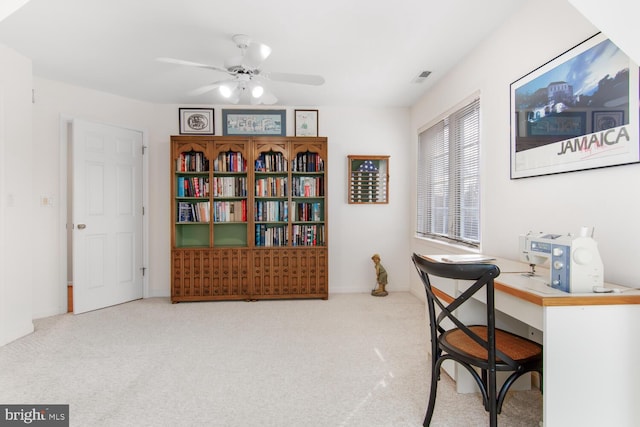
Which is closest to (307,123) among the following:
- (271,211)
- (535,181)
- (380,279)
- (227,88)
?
(271,211)

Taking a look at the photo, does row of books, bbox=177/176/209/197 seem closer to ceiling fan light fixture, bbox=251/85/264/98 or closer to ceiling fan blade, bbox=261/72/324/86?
ceiling fan light fixture, bbox=251/85/264/98

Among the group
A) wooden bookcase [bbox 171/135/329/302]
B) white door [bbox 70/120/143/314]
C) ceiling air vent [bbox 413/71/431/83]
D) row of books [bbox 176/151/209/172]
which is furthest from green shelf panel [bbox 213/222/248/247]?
ceiling air vent [bbox 413/71/431/83]

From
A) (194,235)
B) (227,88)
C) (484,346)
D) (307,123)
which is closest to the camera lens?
(484,346)

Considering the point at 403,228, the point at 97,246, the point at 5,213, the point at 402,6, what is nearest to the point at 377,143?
the point at 403,228

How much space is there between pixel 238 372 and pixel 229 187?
262 cm

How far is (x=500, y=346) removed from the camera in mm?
1693

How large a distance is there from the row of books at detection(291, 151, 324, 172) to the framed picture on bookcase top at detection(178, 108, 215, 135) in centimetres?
124

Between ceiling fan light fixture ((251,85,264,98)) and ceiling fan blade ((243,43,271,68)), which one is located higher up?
ceiling fan blade ((243,43,271,68))

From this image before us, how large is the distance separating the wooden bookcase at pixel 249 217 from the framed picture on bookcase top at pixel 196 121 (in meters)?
0.35

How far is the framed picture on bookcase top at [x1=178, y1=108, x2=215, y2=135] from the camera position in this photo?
15.4 ft

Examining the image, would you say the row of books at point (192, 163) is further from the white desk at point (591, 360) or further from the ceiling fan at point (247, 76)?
the white desk at point (591, 360)

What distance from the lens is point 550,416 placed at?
4.69ft

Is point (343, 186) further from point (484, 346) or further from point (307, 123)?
point (484, 346)

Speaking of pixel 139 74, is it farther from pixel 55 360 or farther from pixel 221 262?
pixel 55 360
